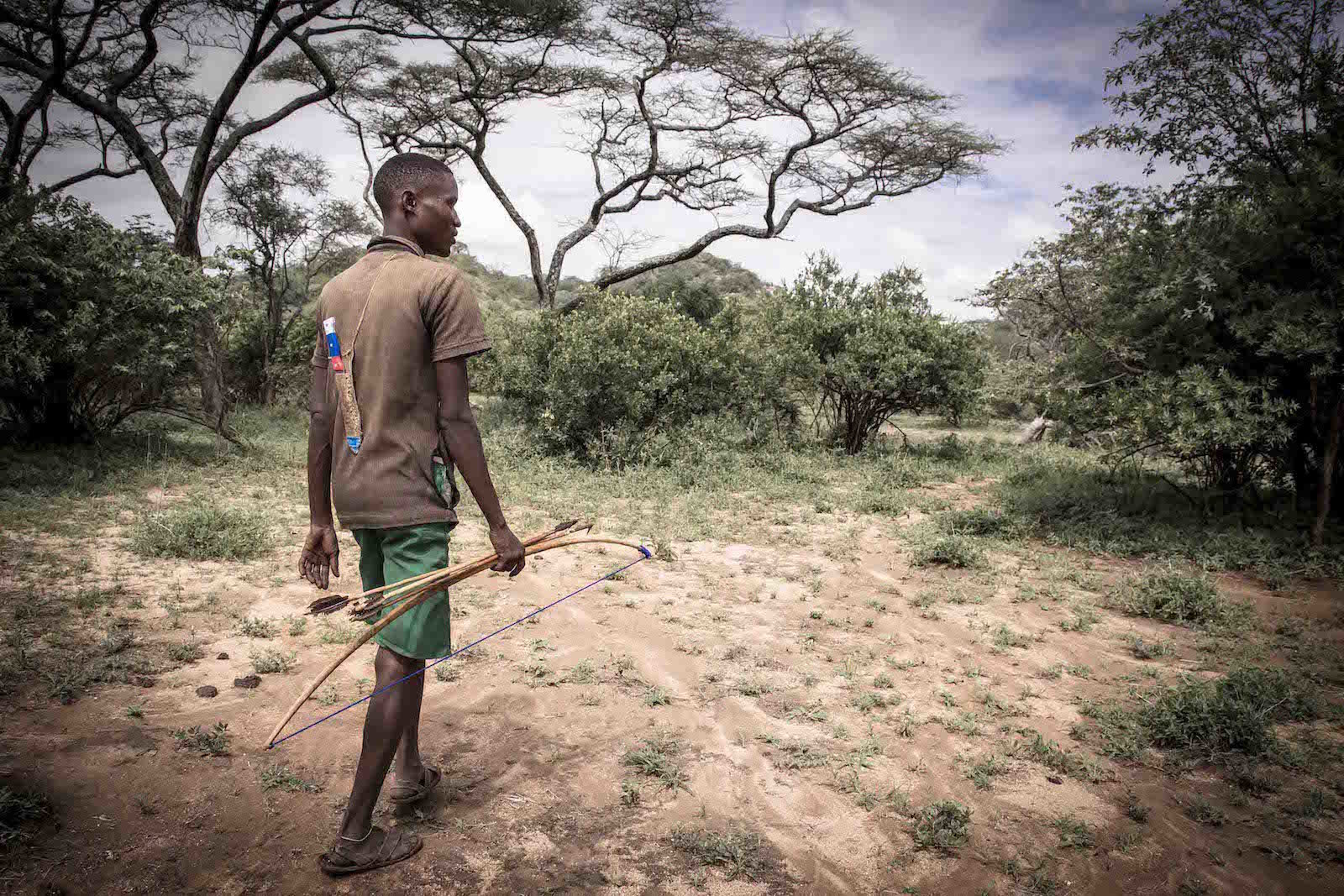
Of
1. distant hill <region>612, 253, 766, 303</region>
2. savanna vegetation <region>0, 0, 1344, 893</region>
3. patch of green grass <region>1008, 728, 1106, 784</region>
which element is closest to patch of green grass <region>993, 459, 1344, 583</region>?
savanna vegetation <region>0, 0, 1344, 893</region>

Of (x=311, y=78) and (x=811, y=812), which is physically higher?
(x=311, y=78)

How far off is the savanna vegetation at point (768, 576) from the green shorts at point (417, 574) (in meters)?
0.71

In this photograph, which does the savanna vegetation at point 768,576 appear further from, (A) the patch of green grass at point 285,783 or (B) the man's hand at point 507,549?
(B) the man's hand at point 507,549

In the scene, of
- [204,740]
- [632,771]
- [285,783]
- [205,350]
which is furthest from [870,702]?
[205,350]

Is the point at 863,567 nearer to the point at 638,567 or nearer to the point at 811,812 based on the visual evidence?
the point at 638,567

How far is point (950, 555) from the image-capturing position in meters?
5.96

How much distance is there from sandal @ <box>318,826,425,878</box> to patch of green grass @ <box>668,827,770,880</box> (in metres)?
0.85

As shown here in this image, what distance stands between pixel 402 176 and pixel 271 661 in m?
2.60

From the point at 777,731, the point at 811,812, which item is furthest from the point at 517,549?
the point at 777,731

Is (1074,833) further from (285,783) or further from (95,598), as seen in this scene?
(95,598)

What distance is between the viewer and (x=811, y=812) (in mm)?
2822

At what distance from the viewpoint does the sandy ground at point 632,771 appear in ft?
7.91

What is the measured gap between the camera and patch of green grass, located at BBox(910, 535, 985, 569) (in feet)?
19.5

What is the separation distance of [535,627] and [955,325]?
8.92 meters
